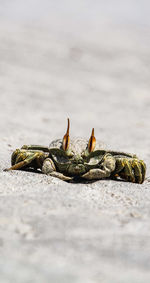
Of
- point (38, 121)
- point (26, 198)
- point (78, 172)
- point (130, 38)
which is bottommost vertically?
point (26, 198)

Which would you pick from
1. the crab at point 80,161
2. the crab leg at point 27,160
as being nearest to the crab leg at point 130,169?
the crab at point 80,161

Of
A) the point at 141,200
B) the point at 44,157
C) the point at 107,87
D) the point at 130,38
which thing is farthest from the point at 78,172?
the point at 130,38

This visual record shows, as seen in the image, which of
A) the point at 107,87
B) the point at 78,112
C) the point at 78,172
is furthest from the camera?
the point at 107,87

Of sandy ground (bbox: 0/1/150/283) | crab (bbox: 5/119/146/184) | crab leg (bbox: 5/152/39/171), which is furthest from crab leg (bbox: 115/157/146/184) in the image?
crab leg (bbox: 5/152/39/171)

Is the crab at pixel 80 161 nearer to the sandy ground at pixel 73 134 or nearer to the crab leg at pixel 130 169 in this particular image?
the crab leg at pixel 130 169

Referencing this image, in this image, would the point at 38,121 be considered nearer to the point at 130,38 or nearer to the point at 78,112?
the point at 78,112

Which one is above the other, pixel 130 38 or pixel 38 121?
pixel 130 38

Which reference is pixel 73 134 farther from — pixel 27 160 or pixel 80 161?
pixel 80 161
